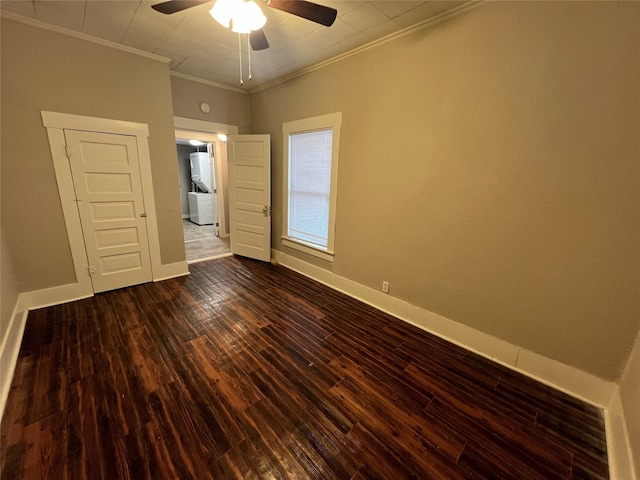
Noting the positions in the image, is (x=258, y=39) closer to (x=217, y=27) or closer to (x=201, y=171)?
(x=217, y=27)

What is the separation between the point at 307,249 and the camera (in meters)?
3.67

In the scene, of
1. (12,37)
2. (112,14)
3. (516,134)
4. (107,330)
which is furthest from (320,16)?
(107,330)

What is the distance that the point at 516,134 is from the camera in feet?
5.99

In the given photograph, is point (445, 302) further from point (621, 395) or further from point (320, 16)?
point (320, 16)

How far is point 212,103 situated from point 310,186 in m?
2.11

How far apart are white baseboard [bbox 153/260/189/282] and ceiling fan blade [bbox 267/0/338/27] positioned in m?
3.22

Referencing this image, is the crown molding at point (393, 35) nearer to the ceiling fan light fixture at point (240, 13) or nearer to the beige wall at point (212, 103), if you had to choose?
the beige wall at point (212, 103)

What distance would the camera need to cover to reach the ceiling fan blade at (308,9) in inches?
61.1

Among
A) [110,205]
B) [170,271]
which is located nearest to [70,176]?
[110,205]

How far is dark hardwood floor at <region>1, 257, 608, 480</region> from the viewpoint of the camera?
1299mm

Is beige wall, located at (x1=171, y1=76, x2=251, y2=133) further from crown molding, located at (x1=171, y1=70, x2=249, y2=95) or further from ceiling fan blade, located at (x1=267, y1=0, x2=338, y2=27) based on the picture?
ceiling fan blade, located at (x1=267, y1=0, x2=338, y2=27)

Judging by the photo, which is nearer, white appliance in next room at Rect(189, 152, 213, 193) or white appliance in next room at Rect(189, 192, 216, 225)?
white appliance in next room at Rect(189, 152, 213, 193)

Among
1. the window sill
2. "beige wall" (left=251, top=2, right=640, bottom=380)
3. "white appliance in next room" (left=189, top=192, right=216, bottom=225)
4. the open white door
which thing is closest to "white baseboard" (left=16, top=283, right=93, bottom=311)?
the open white door

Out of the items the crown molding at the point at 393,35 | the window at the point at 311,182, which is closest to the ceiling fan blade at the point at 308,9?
the crown molding at the point at 393,35
